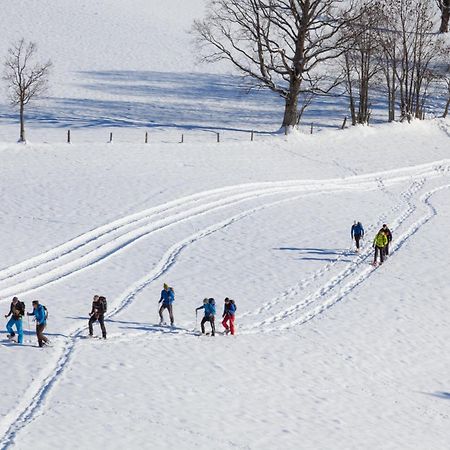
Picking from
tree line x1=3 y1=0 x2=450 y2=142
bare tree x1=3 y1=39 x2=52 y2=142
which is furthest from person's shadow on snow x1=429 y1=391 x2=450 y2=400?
tree line x1=3 y1=0 x2=450 y2=142

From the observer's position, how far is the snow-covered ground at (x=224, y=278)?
64.2 feet

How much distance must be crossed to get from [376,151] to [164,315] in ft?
91.6

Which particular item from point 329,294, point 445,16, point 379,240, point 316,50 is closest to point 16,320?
point 329,294

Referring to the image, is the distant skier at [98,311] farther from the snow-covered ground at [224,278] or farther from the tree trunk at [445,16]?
the tree trunk at [445,16]

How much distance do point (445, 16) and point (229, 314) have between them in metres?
64.8

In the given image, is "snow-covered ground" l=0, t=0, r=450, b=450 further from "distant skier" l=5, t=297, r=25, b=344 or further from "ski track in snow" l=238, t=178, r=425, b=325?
"distant skier" l=5, t=297, r=25, b=344

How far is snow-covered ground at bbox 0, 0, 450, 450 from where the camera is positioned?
19.6 metres

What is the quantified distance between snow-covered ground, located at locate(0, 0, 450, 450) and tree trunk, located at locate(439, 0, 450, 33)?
86.8 feet

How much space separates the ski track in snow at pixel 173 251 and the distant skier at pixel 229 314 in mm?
904

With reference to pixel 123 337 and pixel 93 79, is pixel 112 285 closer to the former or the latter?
pixel 123 337

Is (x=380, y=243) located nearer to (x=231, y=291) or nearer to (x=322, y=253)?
(x=322, y=253)

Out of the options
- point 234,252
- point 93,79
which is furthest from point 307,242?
point 93,79

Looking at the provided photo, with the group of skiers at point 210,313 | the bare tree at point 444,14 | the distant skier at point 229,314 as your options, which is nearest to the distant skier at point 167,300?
the group of skiers at point 210,313

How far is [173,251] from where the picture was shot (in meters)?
32.7
